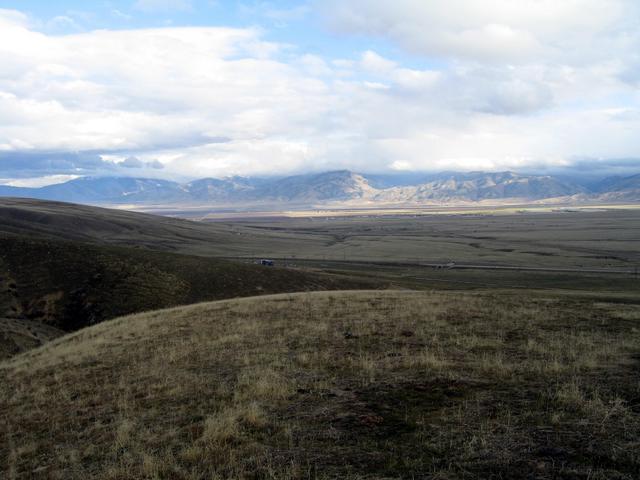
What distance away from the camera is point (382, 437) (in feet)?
28.3

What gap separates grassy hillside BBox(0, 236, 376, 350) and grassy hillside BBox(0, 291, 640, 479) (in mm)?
22697

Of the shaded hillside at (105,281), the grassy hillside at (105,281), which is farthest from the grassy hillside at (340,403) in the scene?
the grassy hillside at (105,281)

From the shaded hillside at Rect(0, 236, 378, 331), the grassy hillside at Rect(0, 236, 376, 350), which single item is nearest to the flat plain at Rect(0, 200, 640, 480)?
the shaded hillside at Rect(0, 236, 378, 331)

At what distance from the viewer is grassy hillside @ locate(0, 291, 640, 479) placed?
7738 millimetres

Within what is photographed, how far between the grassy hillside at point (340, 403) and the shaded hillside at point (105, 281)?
2255 cm

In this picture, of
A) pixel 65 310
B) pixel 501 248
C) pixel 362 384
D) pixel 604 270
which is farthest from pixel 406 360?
pixel 501 248

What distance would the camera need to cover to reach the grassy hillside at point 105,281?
4119cm

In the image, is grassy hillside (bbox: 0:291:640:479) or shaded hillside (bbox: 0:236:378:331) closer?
grassy hillside (bbox: 0:291:640:479)

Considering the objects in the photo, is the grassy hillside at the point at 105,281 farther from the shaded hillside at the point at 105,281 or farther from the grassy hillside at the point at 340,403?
the grassy hillside at the point at 340,403

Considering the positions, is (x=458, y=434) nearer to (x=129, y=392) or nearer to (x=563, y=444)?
(x=563, y=444)

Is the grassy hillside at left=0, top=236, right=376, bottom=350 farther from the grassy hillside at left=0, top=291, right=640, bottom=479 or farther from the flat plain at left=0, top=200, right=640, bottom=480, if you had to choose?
the grassy hillside at left=0, top=291, right=640, bottom=479

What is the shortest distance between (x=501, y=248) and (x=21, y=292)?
122832 mm

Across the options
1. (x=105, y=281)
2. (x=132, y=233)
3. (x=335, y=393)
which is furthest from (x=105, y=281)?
(x=132, y=233)

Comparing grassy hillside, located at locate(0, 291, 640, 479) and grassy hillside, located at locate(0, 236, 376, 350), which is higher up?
grassy hillside, located at locate(0, 291, 640, 479)
